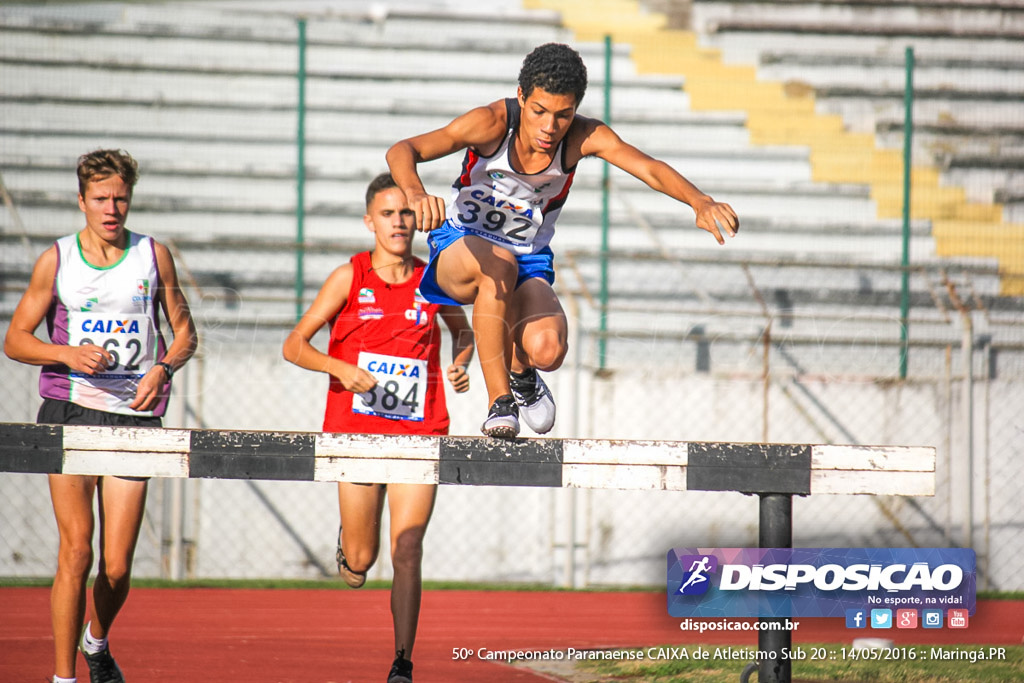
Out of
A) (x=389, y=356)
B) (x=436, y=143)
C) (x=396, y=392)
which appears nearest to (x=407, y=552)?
(x=396, y=392)

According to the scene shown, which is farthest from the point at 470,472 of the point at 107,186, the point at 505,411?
the point at 107,186

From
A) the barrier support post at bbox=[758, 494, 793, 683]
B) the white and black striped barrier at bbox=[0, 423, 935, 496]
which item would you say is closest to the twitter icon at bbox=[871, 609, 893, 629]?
the barrier support post at bbox=[758, 494, 793, 683]

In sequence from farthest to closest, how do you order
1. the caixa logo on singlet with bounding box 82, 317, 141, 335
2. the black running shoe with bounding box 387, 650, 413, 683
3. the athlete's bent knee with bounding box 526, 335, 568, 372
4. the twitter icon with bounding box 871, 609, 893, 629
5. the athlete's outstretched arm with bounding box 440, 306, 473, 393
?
the athlete's outstretched arm with bounding box 440, 306, 473, 393, the caixa logo on singlet with bounding box 82, 317, 141, 335, the athlete's bent knee with bounding box 526, 335, 568, 372, the black running shoe with bounding box 387, 650, 413, 683, the twitter icon with bounding box 871, 609, 893, 629

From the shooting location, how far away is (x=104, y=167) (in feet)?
12.5

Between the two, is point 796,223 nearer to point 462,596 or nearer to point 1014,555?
point 1014,555

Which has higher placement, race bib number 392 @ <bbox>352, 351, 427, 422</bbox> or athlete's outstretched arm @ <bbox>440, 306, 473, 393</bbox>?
athlete's outstretched arm @ <bbox>440, 306, 473, 393</bbox>

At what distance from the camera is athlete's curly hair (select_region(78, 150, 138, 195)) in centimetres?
379

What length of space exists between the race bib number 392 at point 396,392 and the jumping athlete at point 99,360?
690 millimetres

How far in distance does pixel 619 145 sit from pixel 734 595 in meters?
1.50

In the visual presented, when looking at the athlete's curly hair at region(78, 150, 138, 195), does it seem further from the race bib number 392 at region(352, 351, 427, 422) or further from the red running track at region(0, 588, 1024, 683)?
the red running track at region(0, 588, 1024, 683)

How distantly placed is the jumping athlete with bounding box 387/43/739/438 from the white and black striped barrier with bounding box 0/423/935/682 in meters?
0.18

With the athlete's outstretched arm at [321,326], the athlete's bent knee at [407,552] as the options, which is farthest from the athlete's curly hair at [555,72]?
the athlete's bent knee at [407,552]

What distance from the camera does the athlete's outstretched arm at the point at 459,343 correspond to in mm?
3951

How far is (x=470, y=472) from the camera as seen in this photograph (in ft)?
10.6
